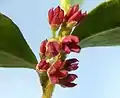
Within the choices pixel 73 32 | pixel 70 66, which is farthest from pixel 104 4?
pixel 70 66

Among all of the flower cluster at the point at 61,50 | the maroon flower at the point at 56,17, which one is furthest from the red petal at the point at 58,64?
the maroon flower at the point at 56,17

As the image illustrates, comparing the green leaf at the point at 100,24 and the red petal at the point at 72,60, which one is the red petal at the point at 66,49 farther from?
the green leaf at the point at 100,24

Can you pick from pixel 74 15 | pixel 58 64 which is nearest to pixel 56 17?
pixel 74 15

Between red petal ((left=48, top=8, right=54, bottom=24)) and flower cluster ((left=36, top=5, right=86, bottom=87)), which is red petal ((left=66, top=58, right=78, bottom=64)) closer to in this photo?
flower cluster ((left=36, top=5, right=86, bottom=87))

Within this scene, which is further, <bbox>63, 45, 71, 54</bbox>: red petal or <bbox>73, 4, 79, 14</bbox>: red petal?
<bbox>73, 4, 79, 14</bbox>: red petal

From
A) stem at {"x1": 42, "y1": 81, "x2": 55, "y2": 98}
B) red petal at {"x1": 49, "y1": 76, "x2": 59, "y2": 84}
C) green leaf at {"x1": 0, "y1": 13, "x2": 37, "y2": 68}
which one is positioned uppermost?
green leaf at {"x1": 0, "y1": 13, "x2": 37, "y2": 68}

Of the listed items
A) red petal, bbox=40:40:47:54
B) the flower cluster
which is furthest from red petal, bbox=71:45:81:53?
red petal, bbox=40:40:47:54
